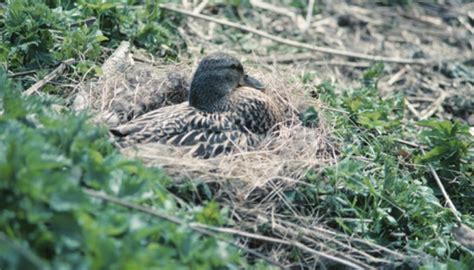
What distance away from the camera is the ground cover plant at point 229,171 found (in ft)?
10.8

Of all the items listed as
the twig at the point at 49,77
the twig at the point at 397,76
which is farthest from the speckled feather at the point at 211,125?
the twig at the point at 397,76

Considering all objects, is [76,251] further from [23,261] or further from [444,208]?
[444,208]

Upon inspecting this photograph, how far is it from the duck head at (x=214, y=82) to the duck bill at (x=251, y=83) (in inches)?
4.0

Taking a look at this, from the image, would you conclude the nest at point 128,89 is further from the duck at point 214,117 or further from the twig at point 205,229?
the twig at point 205,229

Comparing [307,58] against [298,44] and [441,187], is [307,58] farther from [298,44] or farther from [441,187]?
[441,187]

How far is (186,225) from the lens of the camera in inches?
142

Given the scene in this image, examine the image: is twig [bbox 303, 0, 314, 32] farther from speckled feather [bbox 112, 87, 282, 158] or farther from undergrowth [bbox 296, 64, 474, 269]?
speckled feather [bbox 112, 87, 282, 158]

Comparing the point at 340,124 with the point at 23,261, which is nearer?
the point at 23,261

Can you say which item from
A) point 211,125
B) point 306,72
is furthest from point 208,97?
point 306,72

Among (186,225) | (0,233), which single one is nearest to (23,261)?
(0,233)

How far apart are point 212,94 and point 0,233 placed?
2.28m

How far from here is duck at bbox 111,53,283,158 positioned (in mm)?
4750

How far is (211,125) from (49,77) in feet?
4.13

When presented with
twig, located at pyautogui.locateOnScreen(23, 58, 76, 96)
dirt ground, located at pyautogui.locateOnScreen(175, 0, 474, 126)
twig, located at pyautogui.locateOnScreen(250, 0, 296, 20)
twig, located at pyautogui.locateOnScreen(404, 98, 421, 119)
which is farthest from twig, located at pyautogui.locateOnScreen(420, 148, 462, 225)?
twig, located at pyautogui.locateOnScreen(250, 0, 296, 20)
